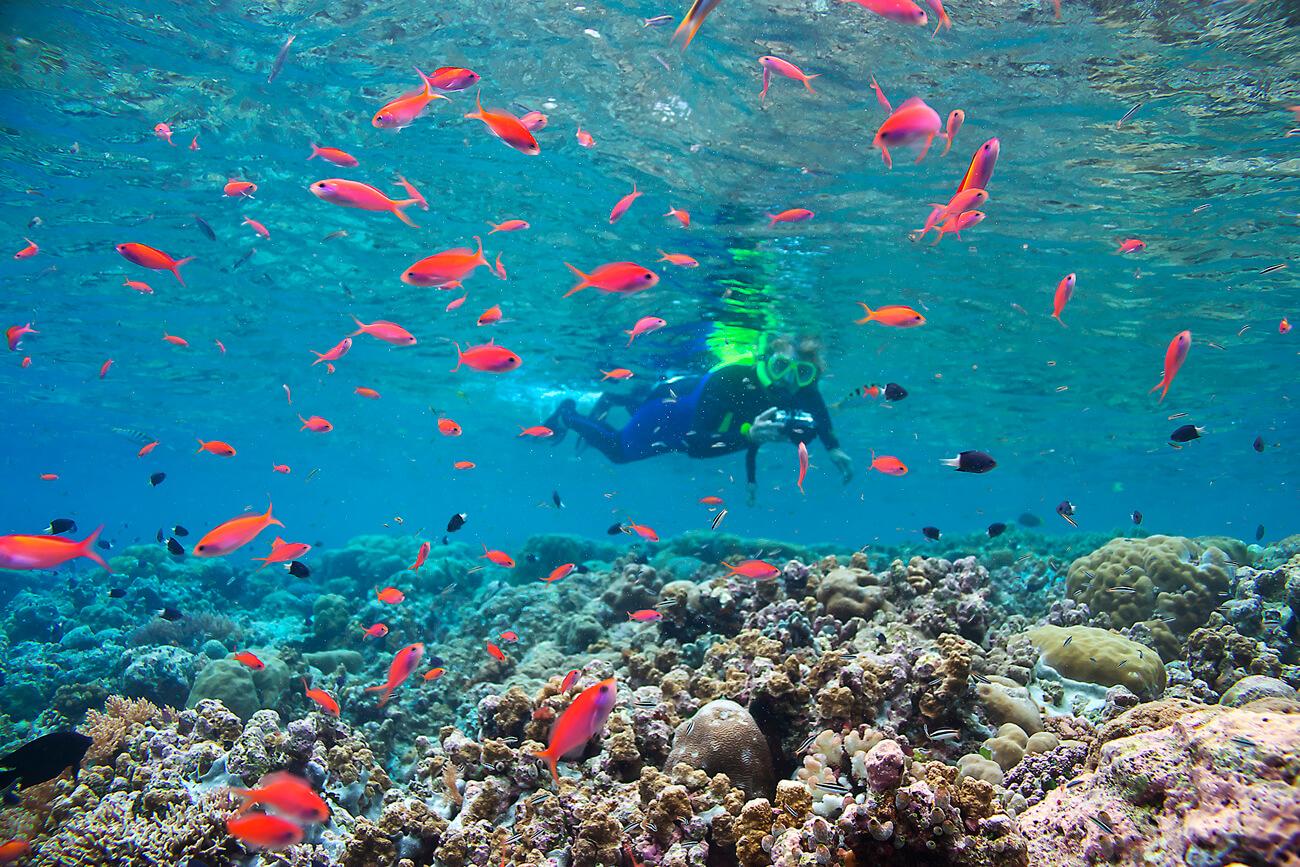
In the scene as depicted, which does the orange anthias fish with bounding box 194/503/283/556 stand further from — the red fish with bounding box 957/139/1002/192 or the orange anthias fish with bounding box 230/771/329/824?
the red fish with bounding box 957/139/1002/192

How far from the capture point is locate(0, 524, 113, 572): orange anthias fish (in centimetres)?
451

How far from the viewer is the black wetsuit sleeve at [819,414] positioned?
13.8 metres

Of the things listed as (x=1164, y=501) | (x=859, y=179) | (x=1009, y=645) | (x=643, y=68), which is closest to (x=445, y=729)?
(x=1009, y=645)

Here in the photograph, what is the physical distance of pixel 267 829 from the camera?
3.12 metres

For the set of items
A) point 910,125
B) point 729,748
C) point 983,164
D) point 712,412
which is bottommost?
point 712,412

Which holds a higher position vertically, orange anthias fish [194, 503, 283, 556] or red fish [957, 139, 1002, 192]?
red fish [957, 139, 1002, 192]

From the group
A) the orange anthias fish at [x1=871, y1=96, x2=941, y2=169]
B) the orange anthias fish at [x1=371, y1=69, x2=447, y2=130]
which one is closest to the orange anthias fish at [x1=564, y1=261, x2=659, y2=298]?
the orange anthias fish at [x1=371, y1=69, x2=447, y2=130]

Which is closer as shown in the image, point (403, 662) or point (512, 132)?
point (512, 132)

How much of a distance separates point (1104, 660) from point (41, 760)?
322 inches

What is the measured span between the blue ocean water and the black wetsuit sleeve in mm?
3217

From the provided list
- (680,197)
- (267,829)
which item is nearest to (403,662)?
(267,829)

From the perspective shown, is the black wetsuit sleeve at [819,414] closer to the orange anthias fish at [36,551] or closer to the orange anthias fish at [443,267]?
the orange anthias fish at [443,267]

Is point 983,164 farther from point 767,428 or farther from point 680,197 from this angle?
point 680,197

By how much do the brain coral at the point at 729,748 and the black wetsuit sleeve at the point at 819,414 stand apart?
10257 mm
